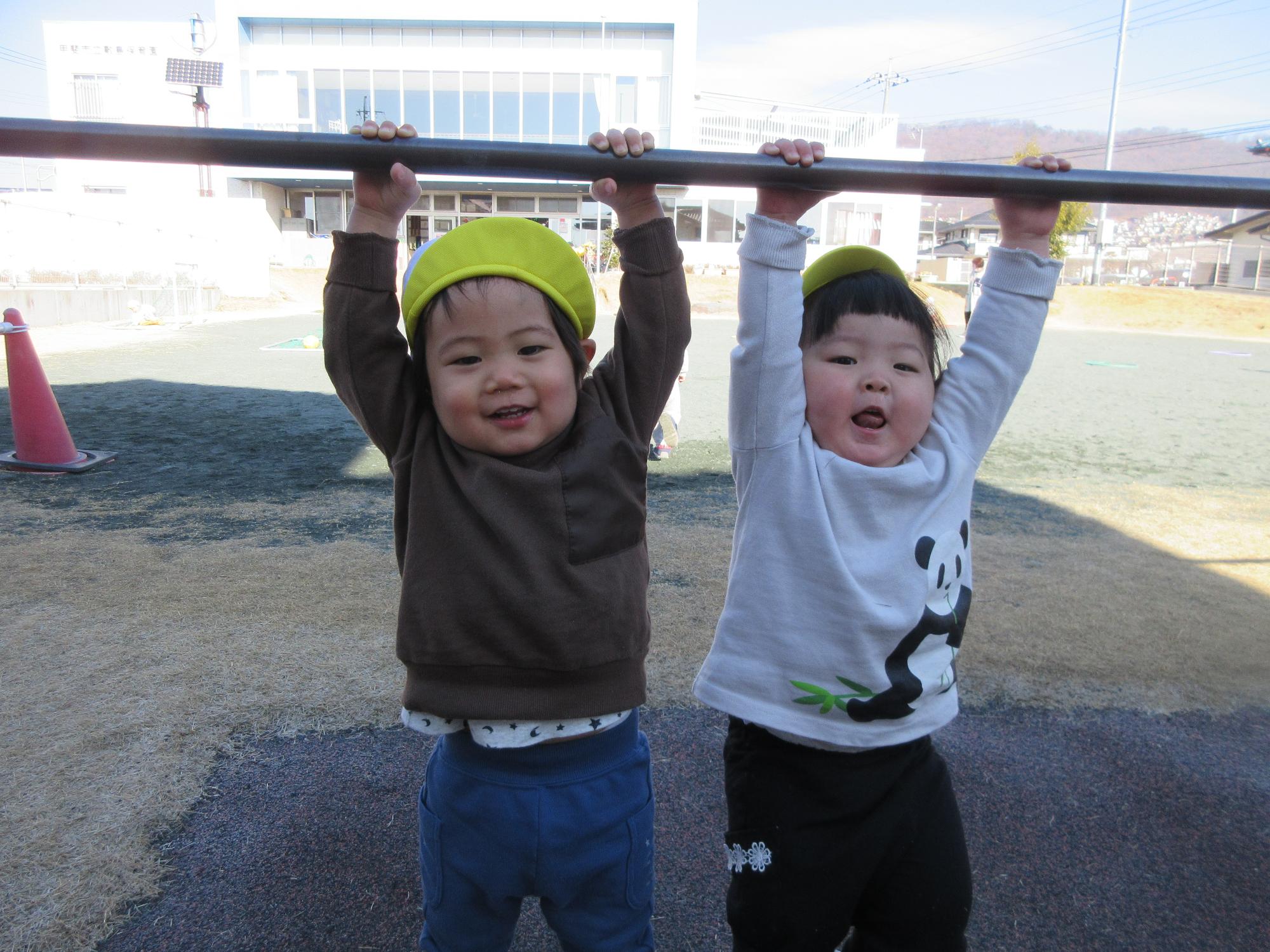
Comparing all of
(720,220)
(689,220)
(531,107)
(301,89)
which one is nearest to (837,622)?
(720,220)

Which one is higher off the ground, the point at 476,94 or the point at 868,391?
the point at 476,94

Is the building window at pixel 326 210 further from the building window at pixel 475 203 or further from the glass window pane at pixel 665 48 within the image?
the glass window pane at pixel 665 48

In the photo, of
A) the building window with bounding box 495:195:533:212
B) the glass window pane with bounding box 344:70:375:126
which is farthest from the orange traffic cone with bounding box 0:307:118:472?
the glass window pane with bounding box 344:70:375:126

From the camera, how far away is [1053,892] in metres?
2.05

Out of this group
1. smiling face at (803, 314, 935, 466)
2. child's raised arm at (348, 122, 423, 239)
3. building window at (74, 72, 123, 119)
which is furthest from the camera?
building window at (74, 72, 123, 119)

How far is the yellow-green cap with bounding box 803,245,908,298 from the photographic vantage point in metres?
1.66

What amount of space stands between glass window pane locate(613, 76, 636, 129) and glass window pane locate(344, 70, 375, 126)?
926 centimetres

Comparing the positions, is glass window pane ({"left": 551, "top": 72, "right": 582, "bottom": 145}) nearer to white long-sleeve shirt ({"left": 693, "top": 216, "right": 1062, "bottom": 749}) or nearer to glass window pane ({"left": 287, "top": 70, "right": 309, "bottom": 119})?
glass window pane ({"left": 287, "top": 70, "right": 309, "bottom": 119})

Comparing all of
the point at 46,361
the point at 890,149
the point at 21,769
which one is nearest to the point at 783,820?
the point at 21,769

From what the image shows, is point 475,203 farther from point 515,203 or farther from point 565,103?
point 565,103

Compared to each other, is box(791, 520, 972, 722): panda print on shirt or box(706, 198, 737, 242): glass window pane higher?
box(706, 198, 737, 242): glass window pane

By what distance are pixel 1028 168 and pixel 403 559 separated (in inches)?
44.3

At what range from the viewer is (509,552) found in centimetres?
143

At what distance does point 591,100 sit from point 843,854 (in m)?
37.5
